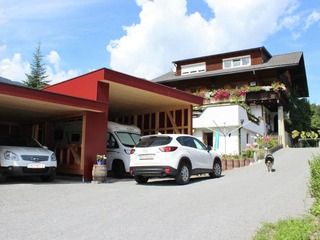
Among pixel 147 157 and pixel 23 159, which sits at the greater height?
pixel 147 157

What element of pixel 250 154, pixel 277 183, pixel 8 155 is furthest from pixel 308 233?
pixel 250 154

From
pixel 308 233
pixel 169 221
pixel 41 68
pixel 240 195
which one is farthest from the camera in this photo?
pixel 41 68

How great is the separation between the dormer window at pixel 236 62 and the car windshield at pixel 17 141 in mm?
26576

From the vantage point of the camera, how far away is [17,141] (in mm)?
12109

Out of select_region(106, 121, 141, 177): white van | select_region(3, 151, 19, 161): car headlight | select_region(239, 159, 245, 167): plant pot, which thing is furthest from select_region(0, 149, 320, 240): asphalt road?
select_region(239, 159, 245, 167): plant pot

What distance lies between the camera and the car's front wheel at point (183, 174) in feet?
35.4

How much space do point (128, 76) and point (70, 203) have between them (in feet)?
23.1

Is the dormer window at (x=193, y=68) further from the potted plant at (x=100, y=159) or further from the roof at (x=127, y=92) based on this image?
the potted plant at (x=100, y=159)

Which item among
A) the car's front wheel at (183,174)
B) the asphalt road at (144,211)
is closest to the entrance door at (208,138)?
the car's front wheel at (183,174)

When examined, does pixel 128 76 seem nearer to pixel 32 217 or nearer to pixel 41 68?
pixel 32 217

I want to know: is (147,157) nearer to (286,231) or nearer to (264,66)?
(286,231)

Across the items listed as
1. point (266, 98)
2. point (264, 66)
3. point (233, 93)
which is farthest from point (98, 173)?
point (264, 66)

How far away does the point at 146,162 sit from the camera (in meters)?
10.9

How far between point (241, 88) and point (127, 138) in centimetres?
2040
